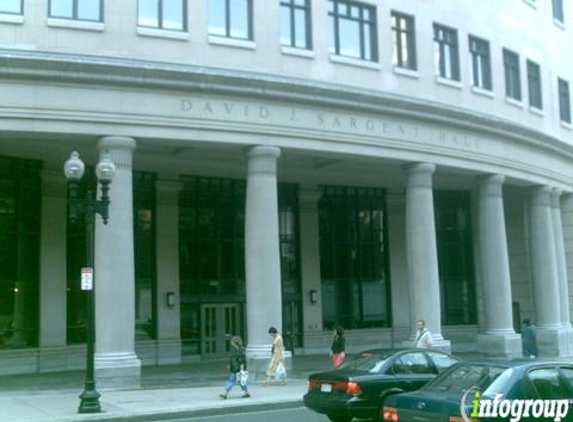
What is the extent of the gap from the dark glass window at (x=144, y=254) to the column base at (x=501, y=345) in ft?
42.1

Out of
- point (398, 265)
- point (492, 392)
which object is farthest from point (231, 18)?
point (492, 392)

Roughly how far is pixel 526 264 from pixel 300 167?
1342 cm

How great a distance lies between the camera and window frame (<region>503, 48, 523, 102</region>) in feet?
103

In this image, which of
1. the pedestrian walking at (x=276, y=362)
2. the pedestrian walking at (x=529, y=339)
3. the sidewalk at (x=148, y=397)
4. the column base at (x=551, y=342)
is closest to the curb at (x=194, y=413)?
the sidewalk at (x=148, y=397)

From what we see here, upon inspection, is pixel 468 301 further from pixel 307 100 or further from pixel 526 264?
pixel 307 100

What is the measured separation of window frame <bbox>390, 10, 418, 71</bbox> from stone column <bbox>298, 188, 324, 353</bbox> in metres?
7.05

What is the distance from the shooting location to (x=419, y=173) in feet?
87.8

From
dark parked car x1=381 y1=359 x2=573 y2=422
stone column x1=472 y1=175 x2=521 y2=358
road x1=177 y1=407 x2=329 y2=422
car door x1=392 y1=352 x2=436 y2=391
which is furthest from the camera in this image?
stone column x1=472 y1=175 x2=521 y2=358

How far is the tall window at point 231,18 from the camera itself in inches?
918

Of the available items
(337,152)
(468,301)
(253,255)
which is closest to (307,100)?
(337,152)

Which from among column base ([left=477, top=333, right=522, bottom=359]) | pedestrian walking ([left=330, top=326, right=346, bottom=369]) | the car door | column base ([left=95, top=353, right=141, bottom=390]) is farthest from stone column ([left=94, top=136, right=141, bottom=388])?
column base ([left=477, top=333, right=522, bottom=359])

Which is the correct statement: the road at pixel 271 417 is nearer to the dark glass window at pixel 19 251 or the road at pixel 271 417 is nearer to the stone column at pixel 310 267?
the dark glass window at pixel 19 251

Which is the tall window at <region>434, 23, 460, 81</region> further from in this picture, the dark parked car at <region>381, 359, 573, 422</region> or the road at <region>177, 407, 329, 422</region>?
the dark parked car at <region>381, 359, 573, 422</region>

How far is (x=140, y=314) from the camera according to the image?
1084 inches
